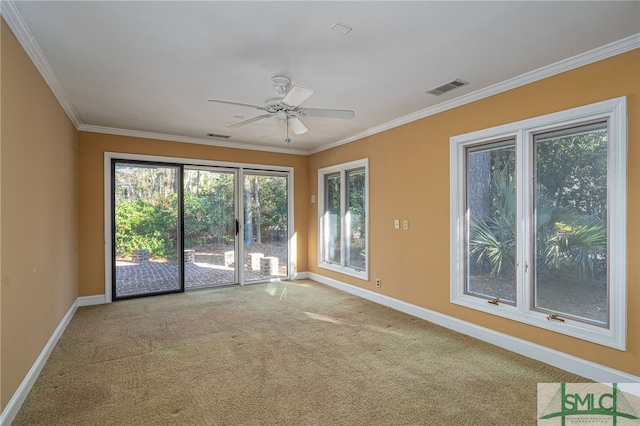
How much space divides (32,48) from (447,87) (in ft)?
12.1

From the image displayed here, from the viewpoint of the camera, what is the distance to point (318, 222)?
6.56 metres

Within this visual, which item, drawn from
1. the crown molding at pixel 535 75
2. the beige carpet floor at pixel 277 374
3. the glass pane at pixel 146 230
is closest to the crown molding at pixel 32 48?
the glass pane at pixel 146 230

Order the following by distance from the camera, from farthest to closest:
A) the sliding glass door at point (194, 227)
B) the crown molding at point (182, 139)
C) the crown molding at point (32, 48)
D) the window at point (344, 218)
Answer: the window at point (344, 218) < the sliding glass door at point (194, 227) < the crown molding at point (182, 139) < the crown molding at point (32, 48)

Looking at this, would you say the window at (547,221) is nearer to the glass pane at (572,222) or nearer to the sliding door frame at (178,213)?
the glass pane at (572,222)

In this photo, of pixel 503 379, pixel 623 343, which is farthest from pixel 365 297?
pixel 623 343

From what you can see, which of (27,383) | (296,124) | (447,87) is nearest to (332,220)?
(296,124)

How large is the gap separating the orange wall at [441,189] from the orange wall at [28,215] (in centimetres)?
400

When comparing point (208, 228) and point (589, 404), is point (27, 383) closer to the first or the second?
point (208, 228)

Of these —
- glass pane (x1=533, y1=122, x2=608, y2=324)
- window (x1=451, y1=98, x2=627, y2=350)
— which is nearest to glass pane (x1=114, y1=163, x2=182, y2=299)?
window (x1=451, y1=98, x2=627, y2=350)

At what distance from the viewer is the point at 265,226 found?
21.3 feet

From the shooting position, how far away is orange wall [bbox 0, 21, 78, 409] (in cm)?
215

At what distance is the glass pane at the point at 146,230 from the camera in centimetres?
527

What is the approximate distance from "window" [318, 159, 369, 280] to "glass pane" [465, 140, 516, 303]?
5.84ft

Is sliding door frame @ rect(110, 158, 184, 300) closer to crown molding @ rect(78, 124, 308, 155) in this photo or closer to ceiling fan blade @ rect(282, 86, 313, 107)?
crown molding @ rect(78, 124, 308, 155)
